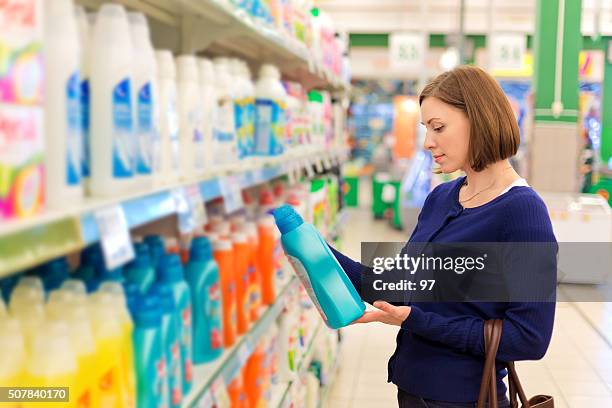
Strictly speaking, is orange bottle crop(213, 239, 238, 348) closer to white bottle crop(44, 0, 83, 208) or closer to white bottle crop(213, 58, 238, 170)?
white bottle crop(213, 58, 238, 170)

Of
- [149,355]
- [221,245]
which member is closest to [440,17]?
[221,245]

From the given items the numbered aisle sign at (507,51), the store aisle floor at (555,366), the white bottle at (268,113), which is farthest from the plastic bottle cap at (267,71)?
the numbered aisle sign at (507,51)

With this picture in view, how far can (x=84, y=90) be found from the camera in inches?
45.7

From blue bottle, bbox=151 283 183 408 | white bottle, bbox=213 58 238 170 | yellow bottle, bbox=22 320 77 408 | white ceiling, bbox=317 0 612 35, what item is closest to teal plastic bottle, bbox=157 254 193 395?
blue bottle, bbox=151 283 183 408

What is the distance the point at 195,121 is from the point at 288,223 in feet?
1.10

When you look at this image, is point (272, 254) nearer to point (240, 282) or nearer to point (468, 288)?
point (240, 282)

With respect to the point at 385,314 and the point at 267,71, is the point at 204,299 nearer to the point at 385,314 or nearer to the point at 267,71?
the point at 385,314

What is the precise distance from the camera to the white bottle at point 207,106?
175 centimetres

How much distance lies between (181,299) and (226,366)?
334 mm

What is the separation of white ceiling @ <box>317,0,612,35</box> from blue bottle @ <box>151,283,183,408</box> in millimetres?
12003

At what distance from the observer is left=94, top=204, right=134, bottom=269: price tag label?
1.03 m

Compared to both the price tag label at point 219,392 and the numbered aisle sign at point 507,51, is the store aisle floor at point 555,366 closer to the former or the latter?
the price tag label at point 219,392

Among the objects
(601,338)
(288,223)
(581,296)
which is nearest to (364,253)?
(288,223)

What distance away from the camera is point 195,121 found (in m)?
1.67
